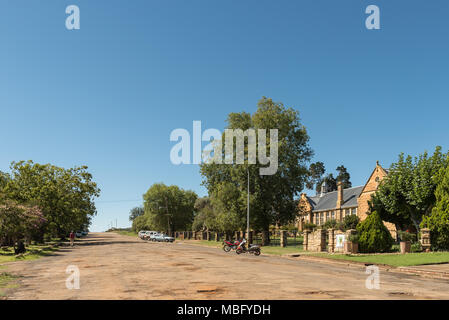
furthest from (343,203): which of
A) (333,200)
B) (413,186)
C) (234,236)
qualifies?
(413,186)

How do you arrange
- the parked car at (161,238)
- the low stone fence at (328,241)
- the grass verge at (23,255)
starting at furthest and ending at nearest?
the parked car at (161,238) → the low stone fence at (328,241) → the grass verge at (23,255)

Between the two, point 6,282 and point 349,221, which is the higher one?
point 6,282

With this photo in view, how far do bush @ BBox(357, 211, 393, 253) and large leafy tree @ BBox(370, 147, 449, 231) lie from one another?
6890 millimetres

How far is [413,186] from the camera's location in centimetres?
3406

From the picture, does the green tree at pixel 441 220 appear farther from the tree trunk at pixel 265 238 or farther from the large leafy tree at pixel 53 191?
the large leafy tree at pixel 53 191

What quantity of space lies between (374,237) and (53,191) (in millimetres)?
39114

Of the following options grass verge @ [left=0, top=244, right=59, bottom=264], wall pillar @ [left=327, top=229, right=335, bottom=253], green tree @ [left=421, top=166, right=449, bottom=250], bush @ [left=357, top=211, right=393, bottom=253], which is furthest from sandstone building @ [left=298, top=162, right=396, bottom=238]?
grass verge @ [left=0, top=244, right=59, bottom=264]

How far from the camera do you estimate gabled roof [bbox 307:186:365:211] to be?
7381 cm

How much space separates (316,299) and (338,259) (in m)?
16.1

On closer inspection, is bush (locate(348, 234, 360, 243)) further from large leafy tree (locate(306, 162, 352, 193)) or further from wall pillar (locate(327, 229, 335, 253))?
large leafy tree (locate(306, 162, 352, 193))

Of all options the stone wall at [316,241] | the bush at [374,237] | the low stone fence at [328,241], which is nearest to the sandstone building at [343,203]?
the stone wall at [316,241]

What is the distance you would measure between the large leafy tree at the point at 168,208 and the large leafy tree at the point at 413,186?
55.9 m

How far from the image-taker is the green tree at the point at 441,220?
26078 mm

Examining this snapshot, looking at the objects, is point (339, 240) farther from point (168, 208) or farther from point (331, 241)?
point (168, 208)
